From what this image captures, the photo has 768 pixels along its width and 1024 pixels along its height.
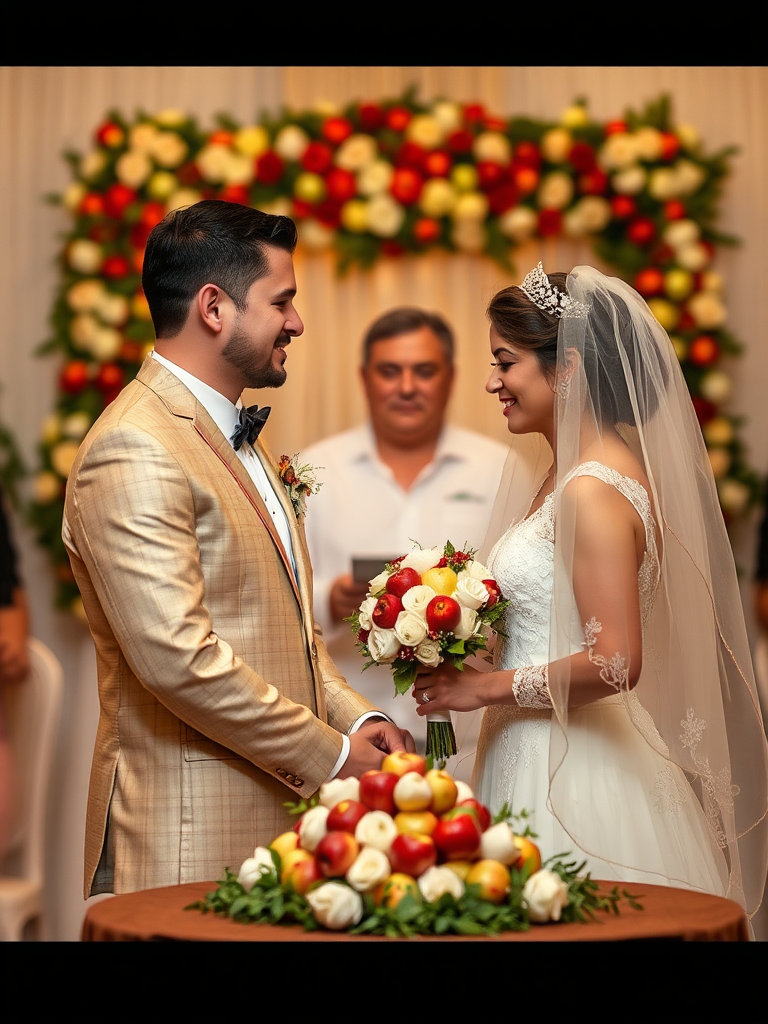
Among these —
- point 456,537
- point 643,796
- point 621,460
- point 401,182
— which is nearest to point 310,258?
point 401,182

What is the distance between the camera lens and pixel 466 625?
2535mm

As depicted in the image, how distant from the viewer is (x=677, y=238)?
4844mm

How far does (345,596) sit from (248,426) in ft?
5.26

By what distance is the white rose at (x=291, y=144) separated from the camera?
480 centimetres

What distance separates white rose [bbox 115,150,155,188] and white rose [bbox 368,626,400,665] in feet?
9.29

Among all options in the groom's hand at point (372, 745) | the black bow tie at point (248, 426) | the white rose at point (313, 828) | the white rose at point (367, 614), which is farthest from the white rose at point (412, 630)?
the white rose at point (313, 828)

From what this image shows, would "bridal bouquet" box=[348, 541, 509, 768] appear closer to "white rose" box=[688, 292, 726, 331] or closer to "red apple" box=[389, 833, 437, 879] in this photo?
"red apple" box=[389, 833, 437, 879]

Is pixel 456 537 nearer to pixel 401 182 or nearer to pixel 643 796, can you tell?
pixel 401 182

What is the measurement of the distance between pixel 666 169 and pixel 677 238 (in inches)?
10.9

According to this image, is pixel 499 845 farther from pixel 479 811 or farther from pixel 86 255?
pixel 86 255

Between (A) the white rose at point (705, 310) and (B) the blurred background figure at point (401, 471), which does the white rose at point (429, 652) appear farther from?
(A) the white rose at point (705, 310)

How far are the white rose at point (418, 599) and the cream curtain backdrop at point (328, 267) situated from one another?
8.57 ft

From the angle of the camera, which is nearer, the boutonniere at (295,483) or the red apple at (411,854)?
the red apple at (411,854)

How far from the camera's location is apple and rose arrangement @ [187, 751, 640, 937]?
5.60 feet
